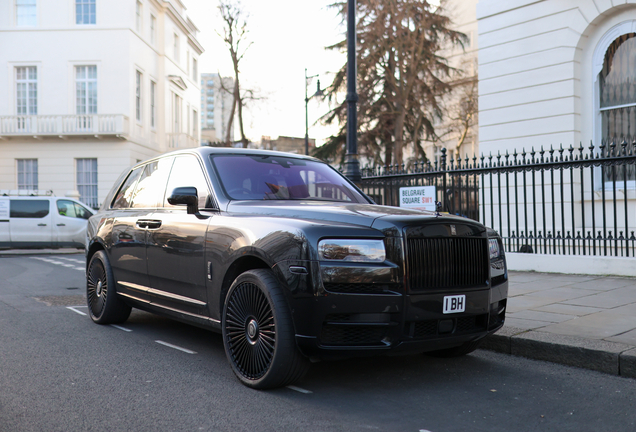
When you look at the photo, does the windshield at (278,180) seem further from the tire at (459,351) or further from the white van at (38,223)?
the white van at (38,223)

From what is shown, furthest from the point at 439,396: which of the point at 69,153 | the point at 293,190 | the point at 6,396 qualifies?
the point at 69,153

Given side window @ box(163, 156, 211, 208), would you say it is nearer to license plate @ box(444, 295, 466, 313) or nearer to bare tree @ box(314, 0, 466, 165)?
license plate @ box(444, 295, 466, 313)

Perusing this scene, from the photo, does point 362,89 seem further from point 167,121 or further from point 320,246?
point 320,246

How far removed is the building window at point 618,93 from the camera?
37.8 feet

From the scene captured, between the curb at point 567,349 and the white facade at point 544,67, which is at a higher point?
the white facade at point 544,67

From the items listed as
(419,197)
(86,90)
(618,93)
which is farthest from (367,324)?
(86,90)

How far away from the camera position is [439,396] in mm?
4012

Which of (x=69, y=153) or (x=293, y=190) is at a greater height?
(x=69, y=153)

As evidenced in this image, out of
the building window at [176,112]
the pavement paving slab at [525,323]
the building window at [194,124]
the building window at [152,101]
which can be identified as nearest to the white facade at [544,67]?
the pavement paving slab at [525,323]

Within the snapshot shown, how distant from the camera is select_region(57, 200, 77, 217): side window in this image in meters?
19.1

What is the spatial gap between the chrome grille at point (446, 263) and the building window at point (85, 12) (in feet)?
100

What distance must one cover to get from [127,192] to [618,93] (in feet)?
31.6

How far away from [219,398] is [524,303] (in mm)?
4204

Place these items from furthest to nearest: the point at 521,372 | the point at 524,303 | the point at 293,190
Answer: the point at 524,303, the point at 293,190, the point at 521,372
